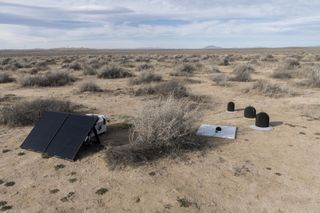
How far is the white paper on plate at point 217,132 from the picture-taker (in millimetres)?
7199

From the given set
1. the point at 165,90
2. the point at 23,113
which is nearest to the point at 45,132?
the point at 23,113

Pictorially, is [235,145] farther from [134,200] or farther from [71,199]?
[71,199]

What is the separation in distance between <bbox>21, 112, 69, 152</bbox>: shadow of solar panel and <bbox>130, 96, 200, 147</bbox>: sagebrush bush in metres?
1.79

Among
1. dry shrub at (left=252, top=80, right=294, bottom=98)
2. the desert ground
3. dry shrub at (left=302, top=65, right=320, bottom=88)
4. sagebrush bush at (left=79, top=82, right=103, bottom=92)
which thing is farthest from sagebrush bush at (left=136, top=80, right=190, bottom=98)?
dry shrub at (left=302, top=65, right=320, bottom=88)

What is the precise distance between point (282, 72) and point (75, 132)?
16.0m

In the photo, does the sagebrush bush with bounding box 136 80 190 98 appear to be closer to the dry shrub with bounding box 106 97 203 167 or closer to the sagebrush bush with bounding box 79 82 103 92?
the sagebrush bush with bounding box 79 82 103 92

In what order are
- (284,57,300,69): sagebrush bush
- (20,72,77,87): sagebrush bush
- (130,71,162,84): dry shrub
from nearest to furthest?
(130,71,162,84): dry shrub → (20,72,77,87): sagebrush bush → (284,57,300,69): sagebrush bush

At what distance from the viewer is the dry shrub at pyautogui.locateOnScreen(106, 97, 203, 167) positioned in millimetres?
5776

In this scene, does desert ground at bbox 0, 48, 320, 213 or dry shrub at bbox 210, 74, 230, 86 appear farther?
dry shrub at bbox 210, 74, 230, 86

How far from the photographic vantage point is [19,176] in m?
5.41

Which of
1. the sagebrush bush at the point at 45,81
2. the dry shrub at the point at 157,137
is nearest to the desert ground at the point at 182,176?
the dry shrub at the point at 157,137

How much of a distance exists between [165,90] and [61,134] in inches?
278

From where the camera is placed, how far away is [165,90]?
509 inches

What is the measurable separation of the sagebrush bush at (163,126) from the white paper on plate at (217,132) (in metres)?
0.77
